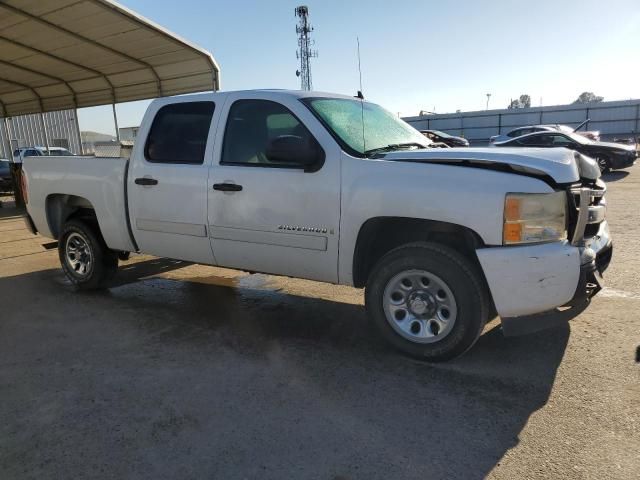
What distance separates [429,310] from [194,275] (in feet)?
12.3

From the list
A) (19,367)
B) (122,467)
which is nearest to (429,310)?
(122,467)

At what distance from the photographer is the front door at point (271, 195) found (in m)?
3.82

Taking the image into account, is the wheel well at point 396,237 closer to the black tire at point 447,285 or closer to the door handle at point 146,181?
the black tire at point 447,285

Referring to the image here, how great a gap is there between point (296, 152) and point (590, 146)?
1538 centimetres

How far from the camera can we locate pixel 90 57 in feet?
38.9

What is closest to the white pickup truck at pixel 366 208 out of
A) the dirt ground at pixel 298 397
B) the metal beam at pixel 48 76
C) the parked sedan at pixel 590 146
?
the dirt ground at pixel 298 397

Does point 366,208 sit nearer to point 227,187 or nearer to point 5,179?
point 227,187

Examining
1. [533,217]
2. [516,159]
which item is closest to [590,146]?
[516,159]

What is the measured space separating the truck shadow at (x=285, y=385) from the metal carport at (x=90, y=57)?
6.56 metres

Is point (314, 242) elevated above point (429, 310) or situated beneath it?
elevated above

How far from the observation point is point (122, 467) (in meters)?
2.51

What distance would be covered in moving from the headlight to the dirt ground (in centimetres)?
96

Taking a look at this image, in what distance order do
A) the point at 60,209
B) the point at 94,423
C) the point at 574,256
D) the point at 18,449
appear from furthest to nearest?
the point at 60,209, the point at 574,256, the point at 94,423, the point at 18,449

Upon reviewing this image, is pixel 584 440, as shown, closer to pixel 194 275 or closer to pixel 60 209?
pixel 194 275
